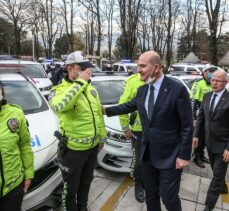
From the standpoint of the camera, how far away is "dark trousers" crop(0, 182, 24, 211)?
93.4 inches

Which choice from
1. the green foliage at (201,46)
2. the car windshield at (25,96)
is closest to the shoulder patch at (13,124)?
the car windshield at (25,96)

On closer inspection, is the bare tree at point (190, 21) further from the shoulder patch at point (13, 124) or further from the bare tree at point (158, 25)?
the shoulder patch at point (13, 124)

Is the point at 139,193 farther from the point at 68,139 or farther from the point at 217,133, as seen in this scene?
the point at 68,139

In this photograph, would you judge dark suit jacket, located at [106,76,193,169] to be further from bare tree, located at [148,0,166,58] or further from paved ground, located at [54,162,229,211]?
bare tree, located at [148,0,166,58]

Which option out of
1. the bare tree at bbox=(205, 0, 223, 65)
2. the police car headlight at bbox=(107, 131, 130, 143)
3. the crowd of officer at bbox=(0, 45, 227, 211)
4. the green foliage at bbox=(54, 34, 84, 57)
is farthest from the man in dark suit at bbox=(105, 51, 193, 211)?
the green foliage at bbox=(54, 34, 84, 57)

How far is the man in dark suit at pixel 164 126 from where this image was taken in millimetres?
2816

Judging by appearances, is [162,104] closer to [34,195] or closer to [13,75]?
[34,195]

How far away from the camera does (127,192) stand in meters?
4.42

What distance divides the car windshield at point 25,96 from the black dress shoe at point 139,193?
71.2 inches

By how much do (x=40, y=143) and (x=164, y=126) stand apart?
1409 mm

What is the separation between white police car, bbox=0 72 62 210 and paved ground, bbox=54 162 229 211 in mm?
929

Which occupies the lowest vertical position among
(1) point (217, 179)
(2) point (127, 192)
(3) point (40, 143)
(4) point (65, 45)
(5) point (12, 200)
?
(2) point (127, 192)

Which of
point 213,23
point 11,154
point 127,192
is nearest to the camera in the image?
point 11,154

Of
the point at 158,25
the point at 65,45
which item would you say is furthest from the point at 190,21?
the point at 65,45
